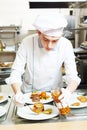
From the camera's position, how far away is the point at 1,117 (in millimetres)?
1245

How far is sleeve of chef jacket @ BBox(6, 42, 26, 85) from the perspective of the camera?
60.9 inches

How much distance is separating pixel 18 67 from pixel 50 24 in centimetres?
41

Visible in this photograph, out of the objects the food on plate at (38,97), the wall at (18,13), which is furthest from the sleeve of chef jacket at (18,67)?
the wall at (18,13)

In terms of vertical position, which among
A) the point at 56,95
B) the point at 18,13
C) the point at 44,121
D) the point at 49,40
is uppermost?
the point at 18,13

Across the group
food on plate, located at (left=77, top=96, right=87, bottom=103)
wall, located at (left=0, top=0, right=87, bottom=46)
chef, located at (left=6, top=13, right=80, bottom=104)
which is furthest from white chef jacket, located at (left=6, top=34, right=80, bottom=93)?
wall, located at (left=0, top=0, right=87, bottom=46)

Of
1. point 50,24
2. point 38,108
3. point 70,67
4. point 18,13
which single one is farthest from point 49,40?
point 18,13

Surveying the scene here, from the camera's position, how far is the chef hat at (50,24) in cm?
140

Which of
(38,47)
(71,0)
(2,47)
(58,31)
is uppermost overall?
(71,0)

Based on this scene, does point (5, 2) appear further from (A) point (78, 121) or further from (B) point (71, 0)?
(A) point (78, 121)

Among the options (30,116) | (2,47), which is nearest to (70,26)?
(2,47)

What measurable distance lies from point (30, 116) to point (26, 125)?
3.0 inches

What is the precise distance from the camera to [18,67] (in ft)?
5.36

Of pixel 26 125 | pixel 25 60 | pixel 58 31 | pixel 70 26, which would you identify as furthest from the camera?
pixel 70 26

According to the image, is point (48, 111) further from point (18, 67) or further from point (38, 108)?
point (18, 67)
